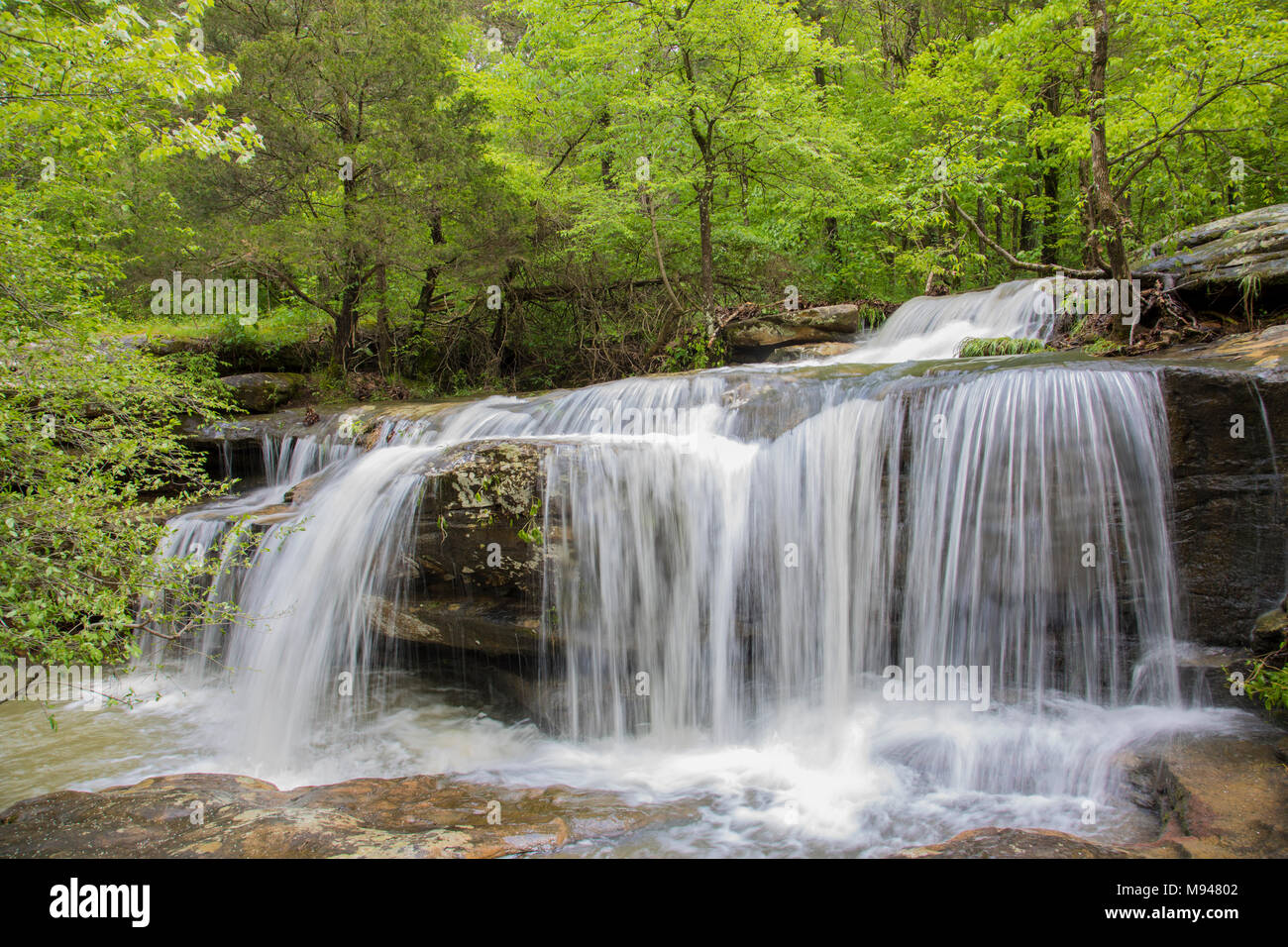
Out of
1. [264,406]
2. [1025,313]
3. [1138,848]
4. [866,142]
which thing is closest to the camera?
[1138,848]

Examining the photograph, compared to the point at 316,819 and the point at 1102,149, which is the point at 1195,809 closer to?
the point at 316,819

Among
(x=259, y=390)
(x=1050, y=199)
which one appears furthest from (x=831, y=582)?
(x=1050, y=199)

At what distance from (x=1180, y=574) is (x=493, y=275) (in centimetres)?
1195

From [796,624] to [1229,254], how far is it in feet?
22.5

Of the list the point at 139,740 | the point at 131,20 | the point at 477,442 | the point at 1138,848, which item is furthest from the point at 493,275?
the point at 1138,848

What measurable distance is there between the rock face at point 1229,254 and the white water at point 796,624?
3.13 meters

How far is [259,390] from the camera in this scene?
12.9 meters

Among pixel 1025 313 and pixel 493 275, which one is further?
pixel 493 275

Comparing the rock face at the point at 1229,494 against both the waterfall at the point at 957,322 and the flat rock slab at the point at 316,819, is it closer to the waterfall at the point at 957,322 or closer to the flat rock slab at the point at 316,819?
the flat rock slab at the point at 316,819

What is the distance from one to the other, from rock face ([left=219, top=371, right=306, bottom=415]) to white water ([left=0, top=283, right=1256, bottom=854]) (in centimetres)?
644

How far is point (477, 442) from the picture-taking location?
667 centimetres

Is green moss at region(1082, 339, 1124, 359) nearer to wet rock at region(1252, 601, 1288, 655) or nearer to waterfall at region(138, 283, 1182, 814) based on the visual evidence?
waterfall at region(138, 283, 1182, 814)

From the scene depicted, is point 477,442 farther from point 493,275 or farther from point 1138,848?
point 493,275

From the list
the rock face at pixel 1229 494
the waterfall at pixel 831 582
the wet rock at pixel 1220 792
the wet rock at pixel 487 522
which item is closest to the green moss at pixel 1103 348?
the waterfall at pixel 831 582
